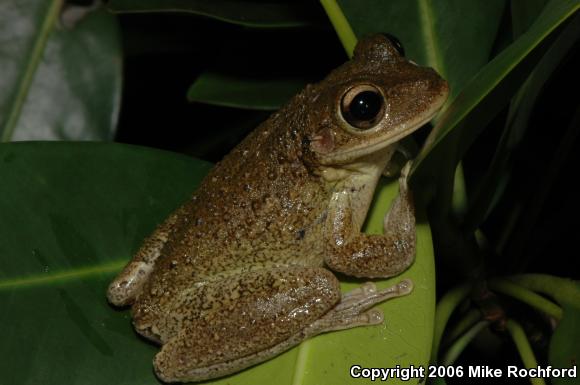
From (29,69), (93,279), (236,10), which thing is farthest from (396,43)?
(29,69)

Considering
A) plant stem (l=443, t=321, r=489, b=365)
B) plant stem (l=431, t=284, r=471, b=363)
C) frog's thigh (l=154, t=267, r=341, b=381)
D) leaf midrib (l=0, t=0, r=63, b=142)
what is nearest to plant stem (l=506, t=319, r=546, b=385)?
plant stem (l=443, t=321, r=489, b=365)

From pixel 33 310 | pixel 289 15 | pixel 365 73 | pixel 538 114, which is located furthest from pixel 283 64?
pixel 33 310

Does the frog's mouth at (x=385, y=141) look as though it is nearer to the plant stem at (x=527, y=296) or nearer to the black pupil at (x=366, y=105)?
the black pupil at (x=366, y=105)

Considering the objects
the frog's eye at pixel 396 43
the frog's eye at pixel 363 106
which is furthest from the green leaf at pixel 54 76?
the frog's eye at pixel 396 43

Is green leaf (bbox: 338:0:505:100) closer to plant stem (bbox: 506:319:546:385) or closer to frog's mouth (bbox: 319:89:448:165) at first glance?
frog's mouth (bbox: 319:89:448:165)

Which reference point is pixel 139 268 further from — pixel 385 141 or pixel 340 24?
pixel 340 24

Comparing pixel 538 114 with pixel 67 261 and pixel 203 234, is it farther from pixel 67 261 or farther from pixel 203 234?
pixel 67 261
